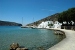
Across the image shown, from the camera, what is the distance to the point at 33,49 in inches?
765

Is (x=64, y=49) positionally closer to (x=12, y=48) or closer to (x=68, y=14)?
(x=12, y=48)

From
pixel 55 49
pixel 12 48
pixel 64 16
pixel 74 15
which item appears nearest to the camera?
pixel 55 49

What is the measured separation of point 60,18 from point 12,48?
193 ft

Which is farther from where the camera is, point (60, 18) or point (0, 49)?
point (60, 18)

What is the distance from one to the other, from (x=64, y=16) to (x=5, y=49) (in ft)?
178

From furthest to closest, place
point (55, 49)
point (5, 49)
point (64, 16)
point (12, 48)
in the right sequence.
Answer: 1. point (64, 16)
2. point (5, 49)
3. point (12, 48)
4. point (55, 49)

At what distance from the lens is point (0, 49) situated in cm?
1981

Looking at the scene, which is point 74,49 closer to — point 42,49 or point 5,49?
point 42,49

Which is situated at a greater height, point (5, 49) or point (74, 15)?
point (74, 15)

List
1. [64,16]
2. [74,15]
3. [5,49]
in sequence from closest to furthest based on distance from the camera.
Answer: [5,49] → [74,15] → [64,16]

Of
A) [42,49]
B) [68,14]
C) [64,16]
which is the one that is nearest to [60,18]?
[64,16]

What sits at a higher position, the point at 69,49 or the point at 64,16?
the point at 64,16

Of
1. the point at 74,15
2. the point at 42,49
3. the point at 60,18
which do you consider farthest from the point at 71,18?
the point at 42,49

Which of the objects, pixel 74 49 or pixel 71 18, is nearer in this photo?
pixel 74 49
